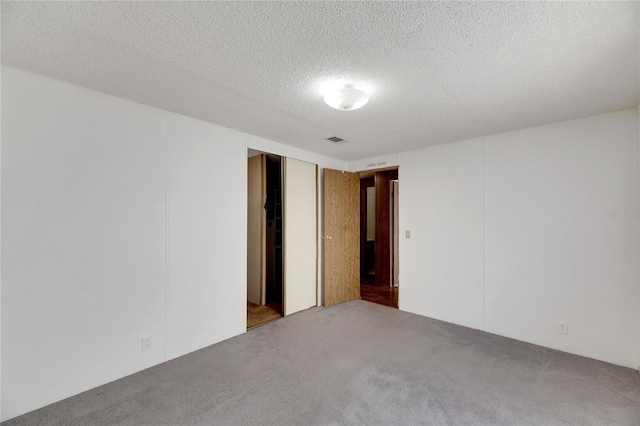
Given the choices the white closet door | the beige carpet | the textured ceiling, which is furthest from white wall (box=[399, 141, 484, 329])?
the beige carpet

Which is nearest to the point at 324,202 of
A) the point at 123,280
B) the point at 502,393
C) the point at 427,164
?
the point at 427,164

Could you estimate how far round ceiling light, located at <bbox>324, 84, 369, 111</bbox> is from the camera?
81.4 inches

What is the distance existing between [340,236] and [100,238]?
10.3 ft

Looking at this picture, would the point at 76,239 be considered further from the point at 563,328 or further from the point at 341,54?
the point at 563,328

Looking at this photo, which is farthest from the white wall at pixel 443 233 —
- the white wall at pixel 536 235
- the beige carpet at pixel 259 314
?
the beige carpet at pixel 259 314

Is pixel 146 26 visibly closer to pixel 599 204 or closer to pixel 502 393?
pixel 502 393

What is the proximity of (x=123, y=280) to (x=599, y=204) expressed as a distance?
175 inches

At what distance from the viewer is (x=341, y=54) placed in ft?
5.53

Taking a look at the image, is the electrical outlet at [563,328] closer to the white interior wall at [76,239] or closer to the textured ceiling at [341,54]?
the textured ceiling at [341,54]

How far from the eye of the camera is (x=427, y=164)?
389 centimetres

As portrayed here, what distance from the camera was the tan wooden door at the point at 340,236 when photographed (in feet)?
14.0

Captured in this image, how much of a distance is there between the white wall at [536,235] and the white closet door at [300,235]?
1505mm

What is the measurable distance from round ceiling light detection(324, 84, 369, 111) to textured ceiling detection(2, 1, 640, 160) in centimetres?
10

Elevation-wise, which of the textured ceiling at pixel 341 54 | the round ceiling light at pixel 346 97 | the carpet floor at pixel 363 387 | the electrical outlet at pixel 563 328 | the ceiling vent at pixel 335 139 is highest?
the textured ceiling at pixel 341 54
